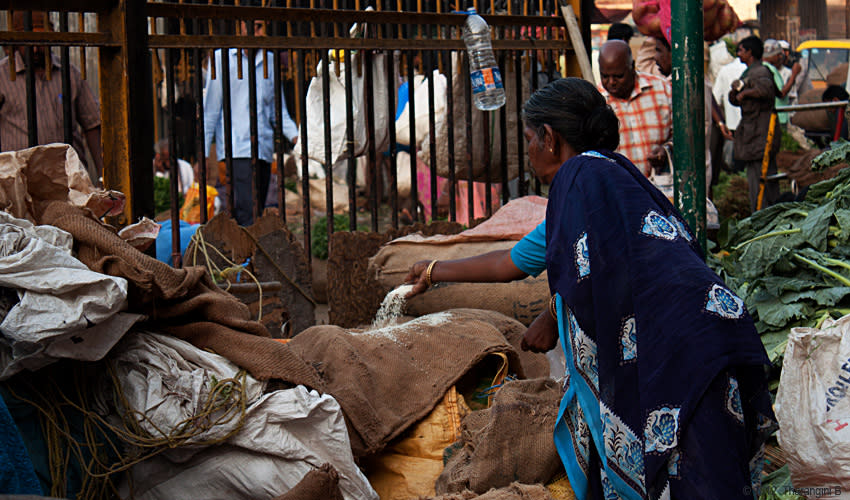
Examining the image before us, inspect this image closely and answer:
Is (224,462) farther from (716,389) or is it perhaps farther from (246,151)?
(246,151)

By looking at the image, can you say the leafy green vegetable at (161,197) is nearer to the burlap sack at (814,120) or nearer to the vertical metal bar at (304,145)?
the vertical metal bar at (304,145)

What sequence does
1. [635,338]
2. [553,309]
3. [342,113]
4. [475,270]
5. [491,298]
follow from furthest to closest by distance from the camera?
1. [342,113]
2. [491,298]
3. [475,270]
4. [553,309]
5. [635,338]

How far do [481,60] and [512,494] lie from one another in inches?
119

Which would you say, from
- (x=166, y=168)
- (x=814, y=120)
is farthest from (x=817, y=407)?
(x=166, y=168)

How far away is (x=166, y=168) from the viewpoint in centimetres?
1210

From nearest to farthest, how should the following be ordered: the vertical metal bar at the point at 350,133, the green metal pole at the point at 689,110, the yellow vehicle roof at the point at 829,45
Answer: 1. the green metal pole at the point at 689,110
2. the vertical metal bar at the point at 350,133
3. the yellow vehicle roof at the point at 829,45

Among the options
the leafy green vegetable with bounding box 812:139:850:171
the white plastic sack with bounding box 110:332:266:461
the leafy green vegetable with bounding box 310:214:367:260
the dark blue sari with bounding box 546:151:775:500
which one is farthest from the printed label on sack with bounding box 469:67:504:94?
the leafy green vegetable with bounding box 310:214:367:260

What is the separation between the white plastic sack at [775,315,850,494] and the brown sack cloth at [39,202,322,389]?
63.7 inches

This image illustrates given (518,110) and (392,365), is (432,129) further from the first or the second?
(392,365)

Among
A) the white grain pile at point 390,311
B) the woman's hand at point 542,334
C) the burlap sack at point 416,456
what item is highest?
the woman's hand at point 542,334

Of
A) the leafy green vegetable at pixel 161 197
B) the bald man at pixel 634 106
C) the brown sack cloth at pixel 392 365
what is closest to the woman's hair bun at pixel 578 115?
the brown sack cloth at pixel 392 365

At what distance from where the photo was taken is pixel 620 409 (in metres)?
2.39

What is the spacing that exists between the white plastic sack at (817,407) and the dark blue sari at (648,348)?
1.85 feet

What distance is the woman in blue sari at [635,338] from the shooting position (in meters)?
2.21
